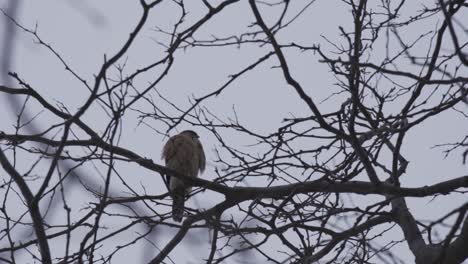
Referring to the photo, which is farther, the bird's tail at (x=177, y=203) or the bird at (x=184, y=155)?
the bird at (x=184, y=155)

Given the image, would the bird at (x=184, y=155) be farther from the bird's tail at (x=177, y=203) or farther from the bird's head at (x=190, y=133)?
the bird's tail at (x=177, y=203)

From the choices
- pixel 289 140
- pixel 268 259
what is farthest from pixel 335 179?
pixel 268 259

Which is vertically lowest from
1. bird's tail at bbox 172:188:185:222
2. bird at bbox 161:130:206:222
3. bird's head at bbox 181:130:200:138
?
bird's tail at bbox 172:188:185:222

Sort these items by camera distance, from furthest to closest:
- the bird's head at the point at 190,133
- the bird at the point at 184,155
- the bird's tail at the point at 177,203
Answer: the bird's head at the point at 190,133, the bird at the point at 184,155, the bird's tail at the point at 177,203

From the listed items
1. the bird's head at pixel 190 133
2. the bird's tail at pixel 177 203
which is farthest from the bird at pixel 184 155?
the bird's tail at pixel 177 203

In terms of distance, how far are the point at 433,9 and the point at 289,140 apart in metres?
1.35

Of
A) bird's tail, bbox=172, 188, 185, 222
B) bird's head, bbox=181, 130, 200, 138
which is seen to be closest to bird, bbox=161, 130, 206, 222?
bird's head, bbox=181, 130, 200, 138

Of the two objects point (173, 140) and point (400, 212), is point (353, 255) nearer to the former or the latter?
point (400, 212)

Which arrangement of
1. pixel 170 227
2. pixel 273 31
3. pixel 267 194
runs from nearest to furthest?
pixel 273 31 → pixel 170 227 → pixel 267 194

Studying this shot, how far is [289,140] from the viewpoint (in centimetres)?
380

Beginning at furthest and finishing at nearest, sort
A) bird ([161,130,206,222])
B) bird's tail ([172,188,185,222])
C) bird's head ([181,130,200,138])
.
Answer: bird's head ([181,130,200,138])
bird ([161,130,206,222])
bird's tail ([172,188,185,222])

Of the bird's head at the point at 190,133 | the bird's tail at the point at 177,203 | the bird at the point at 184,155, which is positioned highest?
the bird's head at the point at 190,133

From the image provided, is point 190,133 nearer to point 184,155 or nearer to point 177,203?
point 184,155

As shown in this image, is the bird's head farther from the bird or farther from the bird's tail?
the bird's tail
